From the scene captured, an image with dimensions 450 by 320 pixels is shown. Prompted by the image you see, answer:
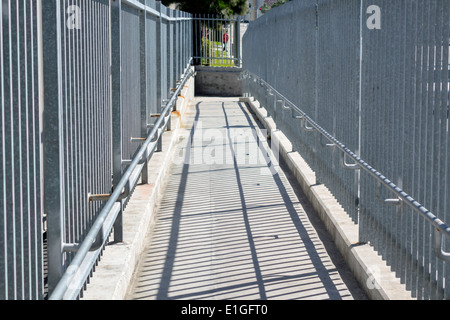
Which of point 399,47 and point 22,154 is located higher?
point 399,47

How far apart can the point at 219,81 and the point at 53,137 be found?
2314 centimetres

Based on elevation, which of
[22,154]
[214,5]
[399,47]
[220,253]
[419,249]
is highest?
[214,5]

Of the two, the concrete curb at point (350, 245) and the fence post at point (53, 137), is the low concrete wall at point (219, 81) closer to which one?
the concrete curb at point (350, 245)

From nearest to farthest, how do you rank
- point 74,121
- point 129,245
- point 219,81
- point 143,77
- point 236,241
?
point 74,121, point 129,245, point 236,241, point 143,77, point 219,81

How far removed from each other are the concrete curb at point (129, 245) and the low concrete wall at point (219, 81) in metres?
16.5

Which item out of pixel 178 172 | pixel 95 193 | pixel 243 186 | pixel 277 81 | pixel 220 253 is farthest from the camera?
pixel 277 81

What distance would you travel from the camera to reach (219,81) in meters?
27.2

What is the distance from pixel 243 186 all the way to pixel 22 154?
6.66 m

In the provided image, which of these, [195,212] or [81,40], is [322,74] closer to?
[195,212]

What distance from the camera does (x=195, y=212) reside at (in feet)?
28.3

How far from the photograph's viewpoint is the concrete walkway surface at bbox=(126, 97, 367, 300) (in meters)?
6.05

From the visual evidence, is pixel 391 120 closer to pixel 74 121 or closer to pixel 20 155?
pixel 74 121

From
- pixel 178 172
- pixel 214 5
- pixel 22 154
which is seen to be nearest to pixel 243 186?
pixel 178 172

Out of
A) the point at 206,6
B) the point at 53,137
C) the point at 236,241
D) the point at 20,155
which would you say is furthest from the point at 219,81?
the point at 20,155
